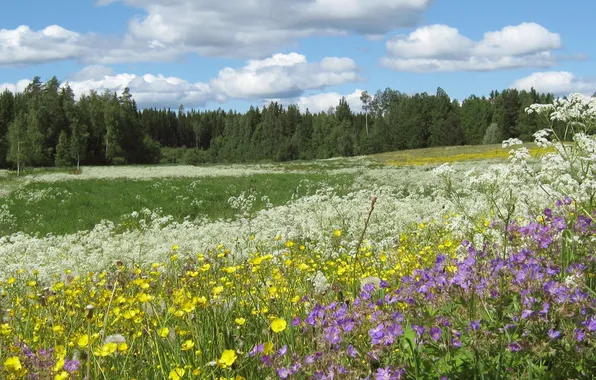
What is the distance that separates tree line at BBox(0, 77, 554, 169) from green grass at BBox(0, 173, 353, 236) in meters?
40.3

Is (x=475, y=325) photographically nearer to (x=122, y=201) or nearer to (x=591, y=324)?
(x=591, y=324)

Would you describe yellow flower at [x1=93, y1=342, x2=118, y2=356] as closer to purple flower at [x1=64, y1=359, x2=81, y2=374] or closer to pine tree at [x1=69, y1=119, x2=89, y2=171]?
purple flower at [x1=64, y1=359, x2=81, y2=374]

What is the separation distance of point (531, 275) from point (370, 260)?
3.92 metres

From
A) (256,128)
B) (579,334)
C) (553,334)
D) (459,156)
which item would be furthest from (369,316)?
(256,128)

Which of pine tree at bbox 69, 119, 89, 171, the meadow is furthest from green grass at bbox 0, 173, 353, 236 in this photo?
pine tree at bbox 69, 119, 89, 171

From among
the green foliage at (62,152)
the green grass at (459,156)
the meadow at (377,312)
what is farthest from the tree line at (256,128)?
the meadow at (377,312)

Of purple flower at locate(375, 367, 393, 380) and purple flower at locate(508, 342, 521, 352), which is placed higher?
purple flower at locate(508, 342, 521, 352)

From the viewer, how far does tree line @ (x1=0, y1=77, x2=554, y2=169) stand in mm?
82500

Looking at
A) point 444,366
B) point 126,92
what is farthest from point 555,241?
point 126,92

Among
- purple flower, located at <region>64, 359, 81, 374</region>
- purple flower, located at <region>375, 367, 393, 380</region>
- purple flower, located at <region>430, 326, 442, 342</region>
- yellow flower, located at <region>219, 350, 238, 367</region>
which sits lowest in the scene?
purple flower, located at <region>64, 359, 81, 374</region>

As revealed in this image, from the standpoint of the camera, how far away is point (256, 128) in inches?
5285

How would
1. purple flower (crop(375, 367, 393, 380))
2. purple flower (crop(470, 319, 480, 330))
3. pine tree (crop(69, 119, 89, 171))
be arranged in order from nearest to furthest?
purple flower (crop(375, 367, 393, 380)), purple flower (crop(470, 319, 480, 330)), pine tree (crop(69, 119, 89, 171))

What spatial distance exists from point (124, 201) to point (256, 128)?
368ft

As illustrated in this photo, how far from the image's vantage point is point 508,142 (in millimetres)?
5578
